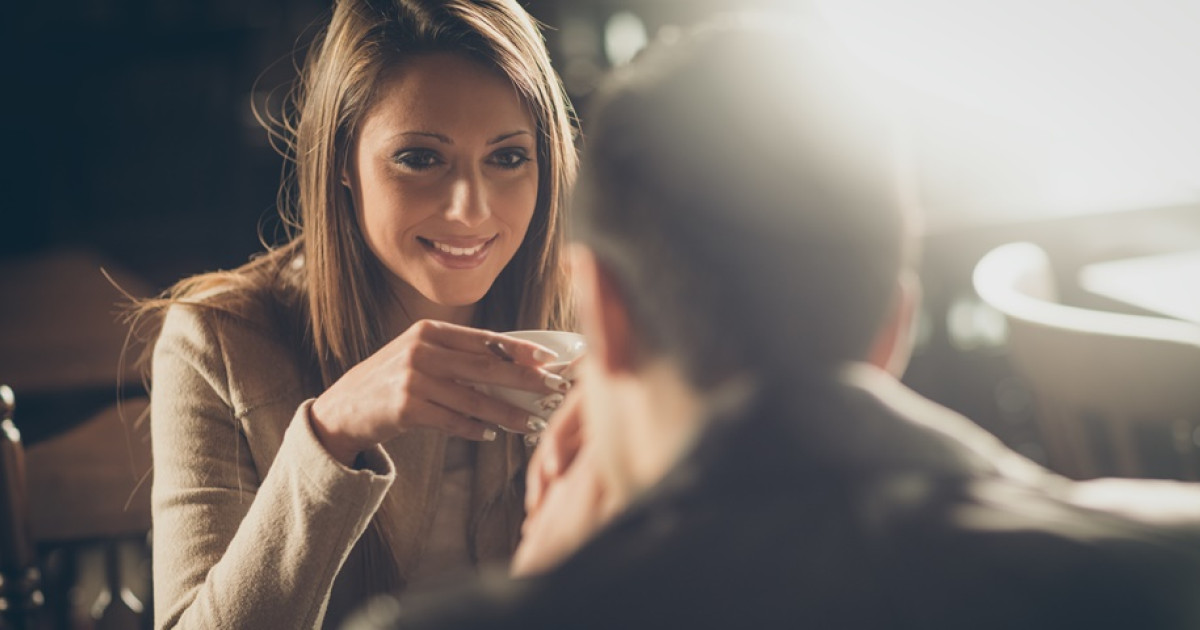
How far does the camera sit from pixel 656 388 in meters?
0.43

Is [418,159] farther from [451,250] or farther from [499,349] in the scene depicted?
[499,349]

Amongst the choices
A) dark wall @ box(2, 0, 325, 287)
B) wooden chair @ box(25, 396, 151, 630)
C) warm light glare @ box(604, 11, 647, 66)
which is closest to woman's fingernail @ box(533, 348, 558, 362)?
wooden chair @ box(25, 396, 151, 630)

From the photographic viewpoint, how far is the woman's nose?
1.08 meters

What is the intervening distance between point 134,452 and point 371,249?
1.29 ft

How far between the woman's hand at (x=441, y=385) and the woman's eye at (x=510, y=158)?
0.33 metres

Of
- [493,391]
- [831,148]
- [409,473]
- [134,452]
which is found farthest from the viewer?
[134,452]

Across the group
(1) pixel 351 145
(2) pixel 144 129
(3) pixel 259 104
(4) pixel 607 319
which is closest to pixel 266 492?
(1) pixel 351 145

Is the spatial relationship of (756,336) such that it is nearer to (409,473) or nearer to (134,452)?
(409,473)

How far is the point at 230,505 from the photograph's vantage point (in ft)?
3.39

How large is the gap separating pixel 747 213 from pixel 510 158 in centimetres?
73

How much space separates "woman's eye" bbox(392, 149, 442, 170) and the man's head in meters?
0.67

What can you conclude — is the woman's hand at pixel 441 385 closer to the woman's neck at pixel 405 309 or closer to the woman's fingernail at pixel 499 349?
the woman's fingernail at pixel 499 349

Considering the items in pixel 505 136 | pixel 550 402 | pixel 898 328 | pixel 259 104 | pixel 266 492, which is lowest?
pixel 266 492

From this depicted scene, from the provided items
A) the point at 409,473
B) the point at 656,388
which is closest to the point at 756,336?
the point at 656,388
